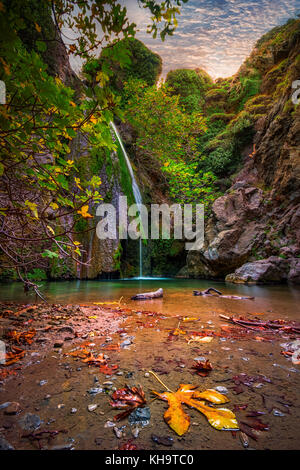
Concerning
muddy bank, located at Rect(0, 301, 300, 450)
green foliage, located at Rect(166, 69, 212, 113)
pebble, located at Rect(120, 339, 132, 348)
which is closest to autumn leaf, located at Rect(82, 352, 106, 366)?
muddy bank, located at Rect(0, 301, 300, 450)

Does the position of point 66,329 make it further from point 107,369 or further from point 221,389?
point 221,389

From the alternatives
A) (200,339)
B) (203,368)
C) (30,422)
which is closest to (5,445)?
(30,422)

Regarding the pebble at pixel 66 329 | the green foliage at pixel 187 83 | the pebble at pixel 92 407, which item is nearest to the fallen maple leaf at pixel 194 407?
the pebble at pixel 92 407

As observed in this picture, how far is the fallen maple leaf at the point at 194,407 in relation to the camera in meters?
0.91

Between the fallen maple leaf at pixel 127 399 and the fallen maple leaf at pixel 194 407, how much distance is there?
0.33ft

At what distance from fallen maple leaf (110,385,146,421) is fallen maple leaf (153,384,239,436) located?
0.33 feet

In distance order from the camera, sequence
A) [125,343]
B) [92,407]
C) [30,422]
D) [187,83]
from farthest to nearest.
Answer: [187,83] → [125,343] → [92,407] → [30,422]

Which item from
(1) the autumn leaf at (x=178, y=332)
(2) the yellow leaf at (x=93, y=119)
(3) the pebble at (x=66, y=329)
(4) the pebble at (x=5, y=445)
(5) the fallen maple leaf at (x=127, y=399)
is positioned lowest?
(1) the autumn leaf at (x=178, y=332)

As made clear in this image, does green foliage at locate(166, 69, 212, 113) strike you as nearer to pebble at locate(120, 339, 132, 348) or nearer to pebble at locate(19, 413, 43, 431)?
pebble at locate(120, 339, 132, 348)

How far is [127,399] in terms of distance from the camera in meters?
1.08

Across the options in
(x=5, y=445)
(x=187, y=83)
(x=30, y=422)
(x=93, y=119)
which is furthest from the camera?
(x=187, y=83)

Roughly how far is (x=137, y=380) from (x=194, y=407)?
15.1 inches

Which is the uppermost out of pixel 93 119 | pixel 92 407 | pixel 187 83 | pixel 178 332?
pixel 187 83

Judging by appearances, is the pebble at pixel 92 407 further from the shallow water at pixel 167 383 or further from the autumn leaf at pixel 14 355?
the autumn leaf at pixel 14 355
